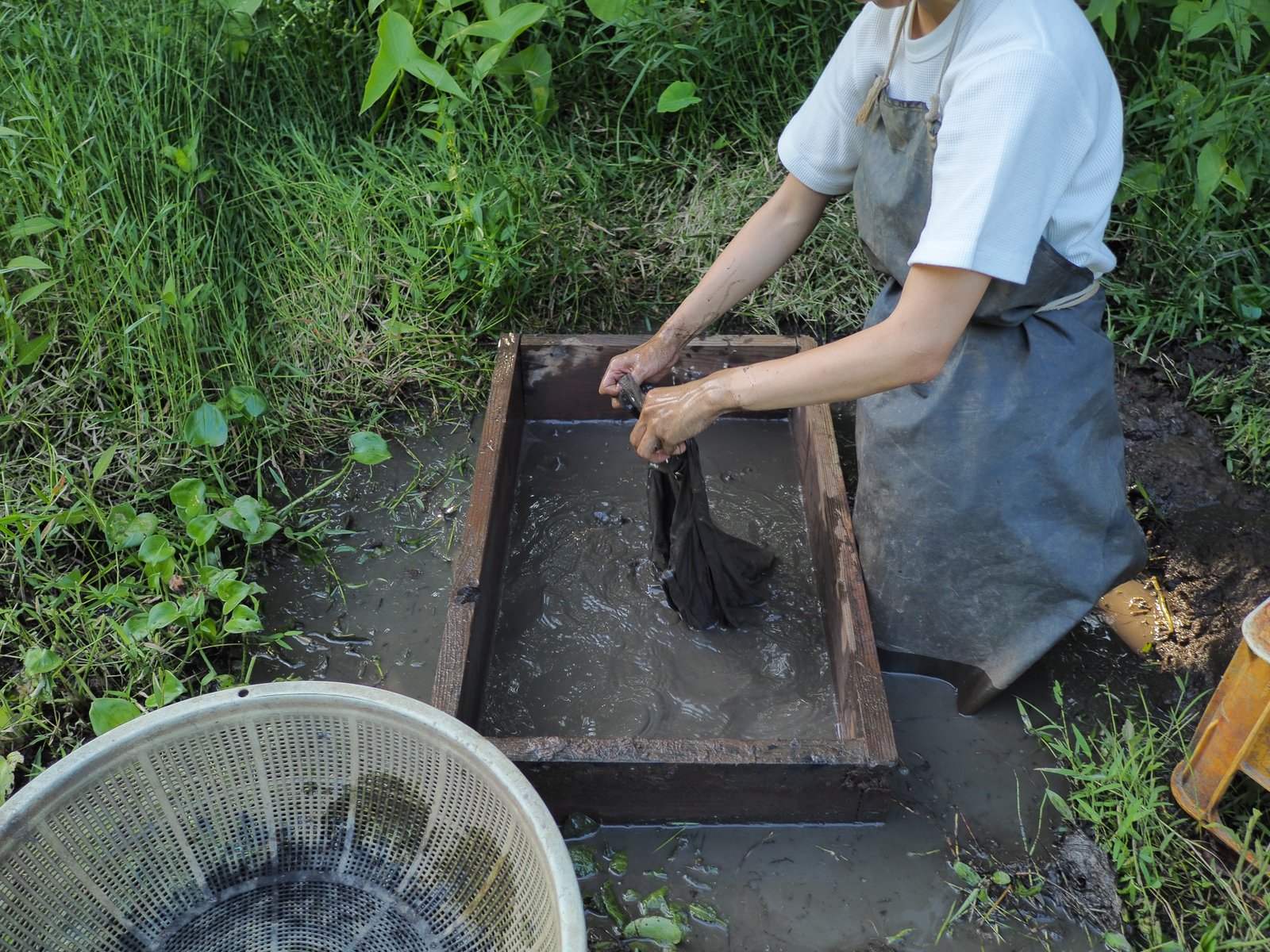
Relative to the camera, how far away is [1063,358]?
2045mm

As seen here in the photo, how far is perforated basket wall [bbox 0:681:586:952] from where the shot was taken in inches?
62.6

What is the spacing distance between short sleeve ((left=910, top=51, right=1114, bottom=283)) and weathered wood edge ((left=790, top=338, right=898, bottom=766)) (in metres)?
0.83

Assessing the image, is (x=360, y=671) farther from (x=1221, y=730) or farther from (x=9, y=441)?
(x=1221, y=730)

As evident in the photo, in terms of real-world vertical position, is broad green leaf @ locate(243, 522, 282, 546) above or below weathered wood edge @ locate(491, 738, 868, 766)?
below

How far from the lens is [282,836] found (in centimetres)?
186

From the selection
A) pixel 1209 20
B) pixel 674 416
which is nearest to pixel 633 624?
pixel 674 416

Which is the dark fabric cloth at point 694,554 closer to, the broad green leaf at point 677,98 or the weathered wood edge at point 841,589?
the weathered wood edge at point 841,589

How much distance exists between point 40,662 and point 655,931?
4.95 ft

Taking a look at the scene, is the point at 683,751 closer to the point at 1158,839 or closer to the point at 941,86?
the point at 1158,839

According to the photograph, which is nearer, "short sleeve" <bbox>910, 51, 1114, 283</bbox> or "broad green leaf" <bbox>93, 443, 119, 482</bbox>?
"short sleeve" <bbox>910, 51, 1114, 283</bbox>

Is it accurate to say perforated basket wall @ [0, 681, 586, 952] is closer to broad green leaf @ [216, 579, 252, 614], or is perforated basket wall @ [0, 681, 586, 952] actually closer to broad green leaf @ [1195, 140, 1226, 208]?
broad green leaf @ [216, 579, 252, 614]

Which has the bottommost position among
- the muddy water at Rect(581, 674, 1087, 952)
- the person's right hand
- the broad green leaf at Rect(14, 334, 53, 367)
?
the muddy water at Rect(581, 674, 1087, 952)

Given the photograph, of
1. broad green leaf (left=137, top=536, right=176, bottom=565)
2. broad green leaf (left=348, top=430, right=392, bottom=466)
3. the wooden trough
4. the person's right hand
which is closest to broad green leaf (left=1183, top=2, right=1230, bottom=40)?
the wooden trough

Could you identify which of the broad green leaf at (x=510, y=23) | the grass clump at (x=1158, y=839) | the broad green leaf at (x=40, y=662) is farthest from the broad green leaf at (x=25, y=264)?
the grass clump at (x=1158, y=839)
